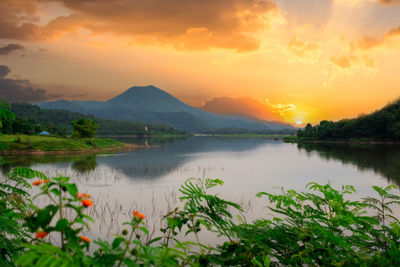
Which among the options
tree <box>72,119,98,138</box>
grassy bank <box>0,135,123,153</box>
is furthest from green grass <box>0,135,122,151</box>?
tree <box>72,119,98,138</box>

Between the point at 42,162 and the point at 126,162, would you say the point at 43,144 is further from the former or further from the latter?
the point at 126,162

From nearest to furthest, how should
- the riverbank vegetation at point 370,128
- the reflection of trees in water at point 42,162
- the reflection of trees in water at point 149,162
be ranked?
the reflection of trees in water at point 149,162 < the reflection of trees in water at point 42,162 < the riverbank vegetation at point 370,128

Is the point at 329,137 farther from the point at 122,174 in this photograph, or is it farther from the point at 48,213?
the point at 48,213

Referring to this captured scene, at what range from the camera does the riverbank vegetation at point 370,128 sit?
109 m

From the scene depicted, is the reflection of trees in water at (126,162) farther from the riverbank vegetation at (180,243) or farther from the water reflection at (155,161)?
the riverbank vegetation at (180,243)

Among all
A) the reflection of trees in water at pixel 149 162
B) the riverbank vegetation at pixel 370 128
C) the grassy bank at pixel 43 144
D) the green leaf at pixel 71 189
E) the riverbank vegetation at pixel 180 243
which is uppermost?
the riverbank vegetation at pixel 370 128

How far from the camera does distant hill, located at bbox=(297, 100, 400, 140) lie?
108 metres

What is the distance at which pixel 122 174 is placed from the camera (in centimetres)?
3928

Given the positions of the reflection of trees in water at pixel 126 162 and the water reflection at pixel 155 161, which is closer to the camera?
the water reflection at pixel 155 161

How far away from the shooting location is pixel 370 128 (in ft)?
393

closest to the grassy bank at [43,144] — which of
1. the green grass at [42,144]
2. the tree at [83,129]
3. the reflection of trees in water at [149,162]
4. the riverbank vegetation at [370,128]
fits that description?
the green grass at [42,144]

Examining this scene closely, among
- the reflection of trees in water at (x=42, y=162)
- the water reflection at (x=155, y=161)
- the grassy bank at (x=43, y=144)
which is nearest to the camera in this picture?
the water reflection at (x=155, y=161)

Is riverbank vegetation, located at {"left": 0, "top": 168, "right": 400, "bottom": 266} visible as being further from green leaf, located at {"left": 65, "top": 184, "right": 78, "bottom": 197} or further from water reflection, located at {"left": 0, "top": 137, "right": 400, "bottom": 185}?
water reflection, located at {"left": 0, "top": 137, "right": 400, "bottom": 185}

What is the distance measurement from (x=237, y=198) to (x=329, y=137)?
12907cm
